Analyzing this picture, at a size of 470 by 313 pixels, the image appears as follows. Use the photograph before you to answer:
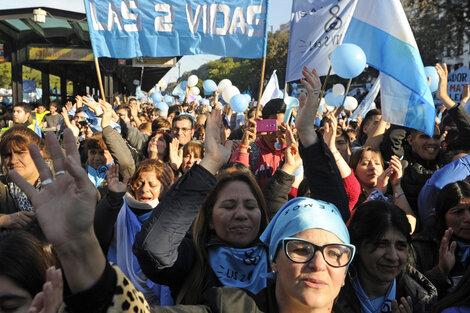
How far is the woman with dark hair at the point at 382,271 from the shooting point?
247 centimetres

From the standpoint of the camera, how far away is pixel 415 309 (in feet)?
7.98

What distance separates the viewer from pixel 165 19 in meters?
6.28

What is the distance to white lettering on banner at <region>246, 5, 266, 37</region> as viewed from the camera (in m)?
6.10

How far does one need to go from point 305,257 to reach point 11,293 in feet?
3.57

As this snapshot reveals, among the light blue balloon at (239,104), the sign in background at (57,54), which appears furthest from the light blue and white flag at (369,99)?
the sign in background at (57,54)

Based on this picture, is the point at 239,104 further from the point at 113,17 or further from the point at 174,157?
the point at 174,157

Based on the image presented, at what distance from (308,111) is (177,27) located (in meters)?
4.11

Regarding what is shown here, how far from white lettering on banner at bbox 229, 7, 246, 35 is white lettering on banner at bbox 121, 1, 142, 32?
44.9 inches

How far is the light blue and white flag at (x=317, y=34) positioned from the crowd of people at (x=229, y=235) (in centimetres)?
150

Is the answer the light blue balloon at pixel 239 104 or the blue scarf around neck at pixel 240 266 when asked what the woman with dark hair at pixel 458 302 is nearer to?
the blue scarf around neck at pixel 240 266

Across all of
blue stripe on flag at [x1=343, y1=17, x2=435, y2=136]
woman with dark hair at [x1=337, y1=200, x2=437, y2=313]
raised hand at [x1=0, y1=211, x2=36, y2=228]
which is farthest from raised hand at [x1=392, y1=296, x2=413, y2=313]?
blue stripe on flag at [x1=343, y1=17, x2=435, y2=136]

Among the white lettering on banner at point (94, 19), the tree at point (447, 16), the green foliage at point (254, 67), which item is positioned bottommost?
the green foliage at point (254, 67)

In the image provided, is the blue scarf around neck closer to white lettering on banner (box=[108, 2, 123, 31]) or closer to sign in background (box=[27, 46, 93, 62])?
white lettering on banner (box=[108, 2, 123, 31])

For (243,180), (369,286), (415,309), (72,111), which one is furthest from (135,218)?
(72,111)
